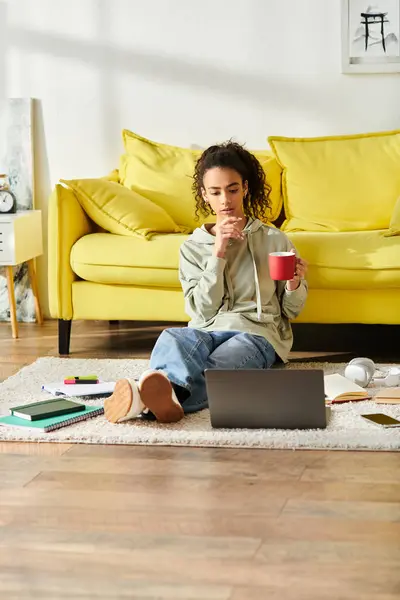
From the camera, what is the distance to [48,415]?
282 centimetres

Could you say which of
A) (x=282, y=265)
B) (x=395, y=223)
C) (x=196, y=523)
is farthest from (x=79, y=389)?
(x=395, y=223)

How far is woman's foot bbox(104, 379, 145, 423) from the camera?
2.70 m

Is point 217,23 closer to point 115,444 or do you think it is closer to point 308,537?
point 115,444

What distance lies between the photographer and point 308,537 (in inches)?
77.5

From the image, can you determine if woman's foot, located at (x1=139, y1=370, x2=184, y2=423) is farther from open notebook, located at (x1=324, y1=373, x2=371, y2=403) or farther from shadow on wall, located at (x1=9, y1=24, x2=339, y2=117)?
shadow on wall, located at (x1=9, y1=24, x2=339, y2=117)

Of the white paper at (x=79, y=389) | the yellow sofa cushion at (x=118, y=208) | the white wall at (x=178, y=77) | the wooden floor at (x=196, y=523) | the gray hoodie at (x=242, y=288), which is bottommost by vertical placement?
the wooden floor at (x=196, y=523)

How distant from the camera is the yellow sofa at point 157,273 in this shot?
3.59m

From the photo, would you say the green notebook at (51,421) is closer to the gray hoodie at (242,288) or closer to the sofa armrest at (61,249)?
the gray hoodie at (242,288)

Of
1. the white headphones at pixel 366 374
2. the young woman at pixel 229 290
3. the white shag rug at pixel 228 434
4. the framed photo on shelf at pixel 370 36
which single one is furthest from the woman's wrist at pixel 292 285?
the framed photo on shelf at pixel 370 36

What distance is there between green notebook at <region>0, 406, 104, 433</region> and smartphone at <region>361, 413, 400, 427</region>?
2.55 feet

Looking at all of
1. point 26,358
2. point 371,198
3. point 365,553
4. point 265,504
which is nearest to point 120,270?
point 26,358

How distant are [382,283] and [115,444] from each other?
135 centimetres

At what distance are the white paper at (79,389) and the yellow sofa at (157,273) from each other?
2.33ft

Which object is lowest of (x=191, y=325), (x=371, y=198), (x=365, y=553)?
(x=365, y=553)
